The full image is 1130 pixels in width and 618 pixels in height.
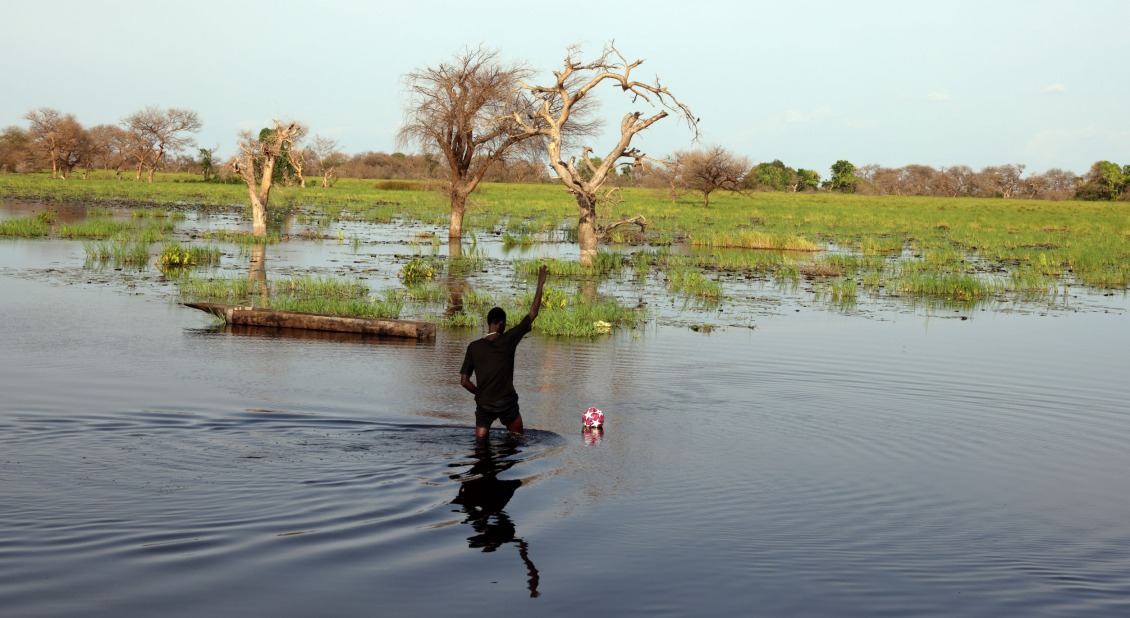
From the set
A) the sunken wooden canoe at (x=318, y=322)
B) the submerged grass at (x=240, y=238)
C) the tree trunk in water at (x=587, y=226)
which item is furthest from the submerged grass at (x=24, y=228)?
the sunken wooden canoe at (x=318, y=322)

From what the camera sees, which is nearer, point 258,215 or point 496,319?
point 496,319

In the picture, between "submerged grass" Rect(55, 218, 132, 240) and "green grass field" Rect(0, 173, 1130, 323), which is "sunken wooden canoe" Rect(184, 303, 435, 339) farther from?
"submerged grass" Rect(55, 218, 132, 240)

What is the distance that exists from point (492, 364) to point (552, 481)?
1.35 meters

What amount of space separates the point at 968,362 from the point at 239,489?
11.9m

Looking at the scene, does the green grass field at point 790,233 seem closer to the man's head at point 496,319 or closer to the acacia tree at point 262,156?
the acacia tree at point 262,156

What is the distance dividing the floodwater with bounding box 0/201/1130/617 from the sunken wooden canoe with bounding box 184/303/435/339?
16.5 inches

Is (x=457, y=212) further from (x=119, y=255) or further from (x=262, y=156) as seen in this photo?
(x=119, y=255)

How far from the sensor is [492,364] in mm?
9852

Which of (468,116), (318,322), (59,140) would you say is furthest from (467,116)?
(59,140)

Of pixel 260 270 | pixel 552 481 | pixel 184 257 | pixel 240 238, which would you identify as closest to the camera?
pixel 552 481

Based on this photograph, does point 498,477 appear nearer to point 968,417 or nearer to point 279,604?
point 279,604

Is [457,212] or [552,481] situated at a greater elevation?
[457,212]

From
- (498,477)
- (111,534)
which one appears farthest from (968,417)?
(111,534)

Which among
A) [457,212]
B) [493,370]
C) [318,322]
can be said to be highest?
[457,212]
